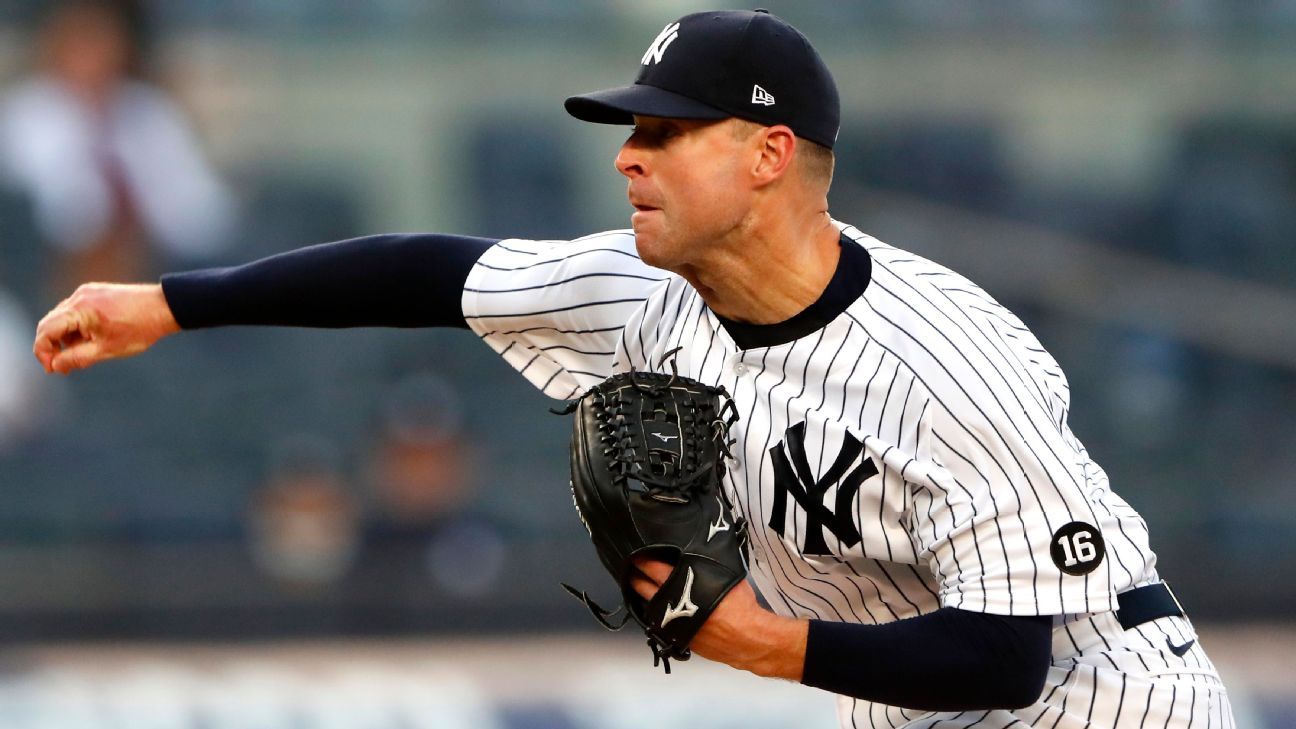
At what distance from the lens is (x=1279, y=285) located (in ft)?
25.3

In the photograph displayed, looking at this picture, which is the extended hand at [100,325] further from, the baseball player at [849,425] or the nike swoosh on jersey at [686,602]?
the nike swoosh on jersey at [686,602]

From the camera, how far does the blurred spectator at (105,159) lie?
715cm

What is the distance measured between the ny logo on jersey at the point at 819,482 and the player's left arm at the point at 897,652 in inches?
6.6

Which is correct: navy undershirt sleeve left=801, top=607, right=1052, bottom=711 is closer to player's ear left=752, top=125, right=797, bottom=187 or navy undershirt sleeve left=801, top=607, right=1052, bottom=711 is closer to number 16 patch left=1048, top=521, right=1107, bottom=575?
number 16 patch left=1048, top=521, right=1107, bottom=575

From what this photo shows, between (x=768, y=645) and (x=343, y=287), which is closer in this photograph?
(x=768, y=645)

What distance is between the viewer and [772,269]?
2410mm

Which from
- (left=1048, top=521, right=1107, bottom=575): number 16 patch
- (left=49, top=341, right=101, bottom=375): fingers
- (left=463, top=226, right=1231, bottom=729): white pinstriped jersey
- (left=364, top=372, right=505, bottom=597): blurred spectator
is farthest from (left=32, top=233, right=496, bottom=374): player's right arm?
(left=364, top=372, right=505, bottom=597): blurred spectator

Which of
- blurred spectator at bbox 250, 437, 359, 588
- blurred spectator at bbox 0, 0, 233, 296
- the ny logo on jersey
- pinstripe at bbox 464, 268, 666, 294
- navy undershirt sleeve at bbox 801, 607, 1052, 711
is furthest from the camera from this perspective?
blurred spectator at bbox 0, 0, 233, 296

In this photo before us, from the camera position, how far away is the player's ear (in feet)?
7.84

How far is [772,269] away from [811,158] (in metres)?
0.17

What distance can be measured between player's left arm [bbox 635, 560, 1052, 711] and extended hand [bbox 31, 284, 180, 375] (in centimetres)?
103

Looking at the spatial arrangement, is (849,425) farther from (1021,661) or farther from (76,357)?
(76,357)

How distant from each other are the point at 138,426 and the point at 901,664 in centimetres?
552

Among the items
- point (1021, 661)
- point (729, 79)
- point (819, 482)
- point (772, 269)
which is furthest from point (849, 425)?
point (729, 79)
